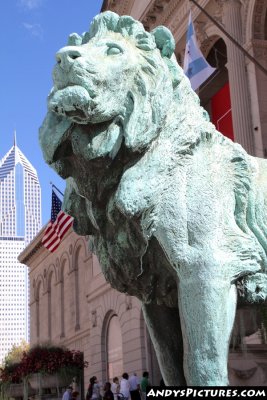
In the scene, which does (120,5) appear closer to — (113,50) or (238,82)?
(238,82)

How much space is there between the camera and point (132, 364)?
27547 millimetres

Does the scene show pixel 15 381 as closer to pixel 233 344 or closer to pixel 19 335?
pixel 233 344

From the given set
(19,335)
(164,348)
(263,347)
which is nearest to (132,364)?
(263,347)

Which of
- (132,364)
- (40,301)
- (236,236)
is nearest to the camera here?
(236,236)

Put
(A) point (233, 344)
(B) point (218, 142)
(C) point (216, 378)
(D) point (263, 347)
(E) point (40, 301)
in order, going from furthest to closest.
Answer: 1. (E) point (40, 301)
2. (D) point (263, 347)
3. (A) point (233, 344)
4. (B) point (218, 142)
5. (C) point (216, 378)

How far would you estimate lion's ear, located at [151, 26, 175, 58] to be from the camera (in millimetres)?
3477

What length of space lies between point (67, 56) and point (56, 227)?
75.9 feet

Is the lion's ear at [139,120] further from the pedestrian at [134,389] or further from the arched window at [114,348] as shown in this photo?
the arched window at [114,348]

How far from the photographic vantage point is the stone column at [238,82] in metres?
22.2

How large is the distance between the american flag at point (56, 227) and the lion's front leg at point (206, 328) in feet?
71.4

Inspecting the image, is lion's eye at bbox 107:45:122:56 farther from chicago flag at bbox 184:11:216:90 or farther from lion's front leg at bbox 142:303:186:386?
chicago flag at bbox 184:11:216:90

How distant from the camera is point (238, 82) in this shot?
2327cm

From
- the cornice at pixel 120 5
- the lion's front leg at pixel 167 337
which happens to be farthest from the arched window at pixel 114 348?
the lion's front leg at pixel 167 337

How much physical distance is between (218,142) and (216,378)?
119 centimetres
